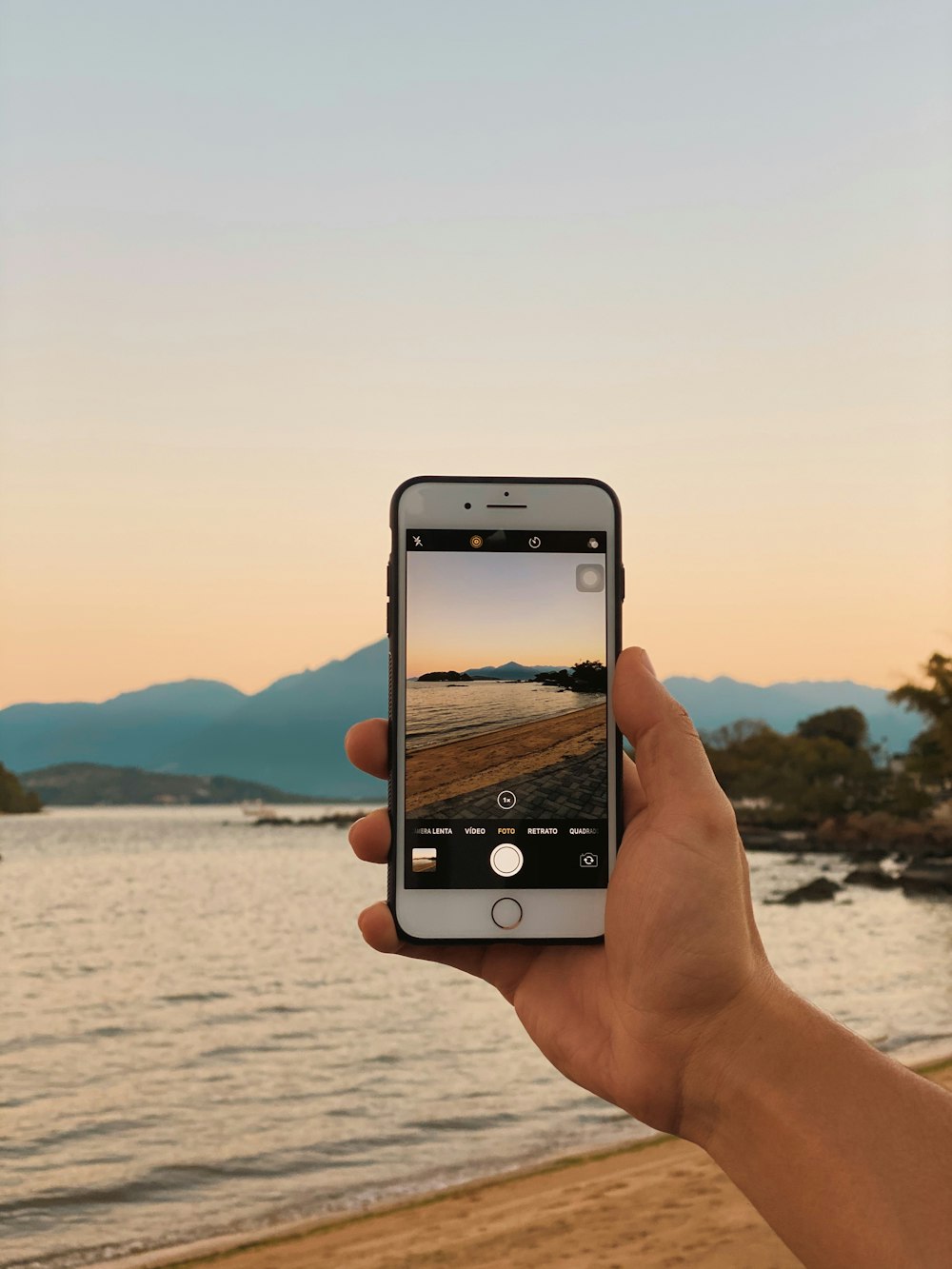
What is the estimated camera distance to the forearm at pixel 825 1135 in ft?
6.70

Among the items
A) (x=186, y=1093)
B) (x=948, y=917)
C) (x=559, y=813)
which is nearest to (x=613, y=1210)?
(x=559, y=813)

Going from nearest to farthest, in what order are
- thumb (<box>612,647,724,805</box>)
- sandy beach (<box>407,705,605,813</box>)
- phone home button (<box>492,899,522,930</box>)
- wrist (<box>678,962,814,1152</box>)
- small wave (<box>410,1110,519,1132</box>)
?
wrist (<box>678,962,814,1152</box>)
thumb (<box>612,647,724,805</box>)
phone home button (<box>492,899,522,930</box>)
sandy beach (<box>407,705,605,813</box>)
small wave (<box>410,1110,519,1132</box>)

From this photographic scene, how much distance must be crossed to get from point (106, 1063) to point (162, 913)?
124 feet

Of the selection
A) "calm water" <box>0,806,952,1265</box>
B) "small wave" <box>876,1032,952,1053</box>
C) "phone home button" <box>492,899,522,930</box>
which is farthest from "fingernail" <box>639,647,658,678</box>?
"small wave" <box>876,1032,952,1053</box>

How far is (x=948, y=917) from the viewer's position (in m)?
48.8

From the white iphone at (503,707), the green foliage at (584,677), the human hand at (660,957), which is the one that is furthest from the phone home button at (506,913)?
the green foliage at (584,677)

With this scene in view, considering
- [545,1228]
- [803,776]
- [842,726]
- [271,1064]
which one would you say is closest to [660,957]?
[545,1228]

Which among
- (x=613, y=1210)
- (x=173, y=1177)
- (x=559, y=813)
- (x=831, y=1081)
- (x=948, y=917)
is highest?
(x=559, y=813)

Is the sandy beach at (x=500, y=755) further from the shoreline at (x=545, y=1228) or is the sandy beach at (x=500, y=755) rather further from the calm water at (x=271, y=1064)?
the calm water at (x=271, y=1064)

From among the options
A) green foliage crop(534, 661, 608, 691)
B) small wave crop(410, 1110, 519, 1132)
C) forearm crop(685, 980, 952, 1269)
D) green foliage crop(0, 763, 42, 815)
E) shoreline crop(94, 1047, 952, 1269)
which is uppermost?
green foliage crop(534, 661, 608, 691)

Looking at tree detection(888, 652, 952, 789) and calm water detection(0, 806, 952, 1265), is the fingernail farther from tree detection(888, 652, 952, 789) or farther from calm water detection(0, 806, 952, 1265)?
tree detection(888, 652, 952, 789)

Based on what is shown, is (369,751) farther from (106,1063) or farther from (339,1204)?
(106,1063)

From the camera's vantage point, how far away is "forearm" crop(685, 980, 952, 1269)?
2041mm

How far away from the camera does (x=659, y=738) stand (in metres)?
2.71
